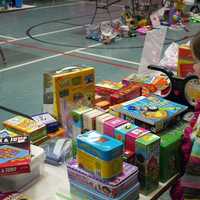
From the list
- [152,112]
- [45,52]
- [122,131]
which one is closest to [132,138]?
[122,131]

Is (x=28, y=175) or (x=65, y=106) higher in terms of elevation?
(x=65, y=106)

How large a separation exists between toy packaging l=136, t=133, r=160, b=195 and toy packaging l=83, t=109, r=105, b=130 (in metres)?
0.23

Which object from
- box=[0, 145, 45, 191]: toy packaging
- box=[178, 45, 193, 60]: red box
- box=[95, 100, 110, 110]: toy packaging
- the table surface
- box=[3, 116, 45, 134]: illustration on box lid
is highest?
box=[178, 45, 193, 60]: red box

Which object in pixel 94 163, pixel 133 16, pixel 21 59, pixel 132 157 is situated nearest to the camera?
pixel 94 163

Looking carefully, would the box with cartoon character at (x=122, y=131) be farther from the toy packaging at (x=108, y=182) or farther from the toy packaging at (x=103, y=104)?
the toy packaging at (x=103, y=104)

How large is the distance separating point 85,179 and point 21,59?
4.29 metres

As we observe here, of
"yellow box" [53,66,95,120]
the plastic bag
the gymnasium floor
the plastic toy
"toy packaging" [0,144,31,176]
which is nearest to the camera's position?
"toy packaging" [0,144,31,176]

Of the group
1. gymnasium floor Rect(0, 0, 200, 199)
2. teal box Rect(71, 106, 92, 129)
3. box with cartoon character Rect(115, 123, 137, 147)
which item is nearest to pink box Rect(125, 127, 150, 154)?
box with cartoon character Rect(115, 123, 137, 147)

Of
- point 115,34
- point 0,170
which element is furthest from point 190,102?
point 115,34

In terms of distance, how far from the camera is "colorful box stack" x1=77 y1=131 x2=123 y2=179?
1.19m

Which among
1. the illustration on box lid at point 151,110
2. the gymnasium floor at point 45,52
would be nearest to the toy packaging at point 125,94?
the illustration on box lid at point 151,110

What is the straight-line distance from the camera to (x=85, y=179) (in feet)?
4.18

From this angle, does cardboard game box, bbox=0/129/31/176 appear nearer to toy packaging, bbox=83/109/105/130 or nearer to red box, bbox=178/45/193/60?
toy packaging, bbox=83/109/105/130

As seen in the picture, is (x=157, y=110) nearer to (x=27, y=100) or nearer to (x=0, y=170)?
(x=0, y=170)
